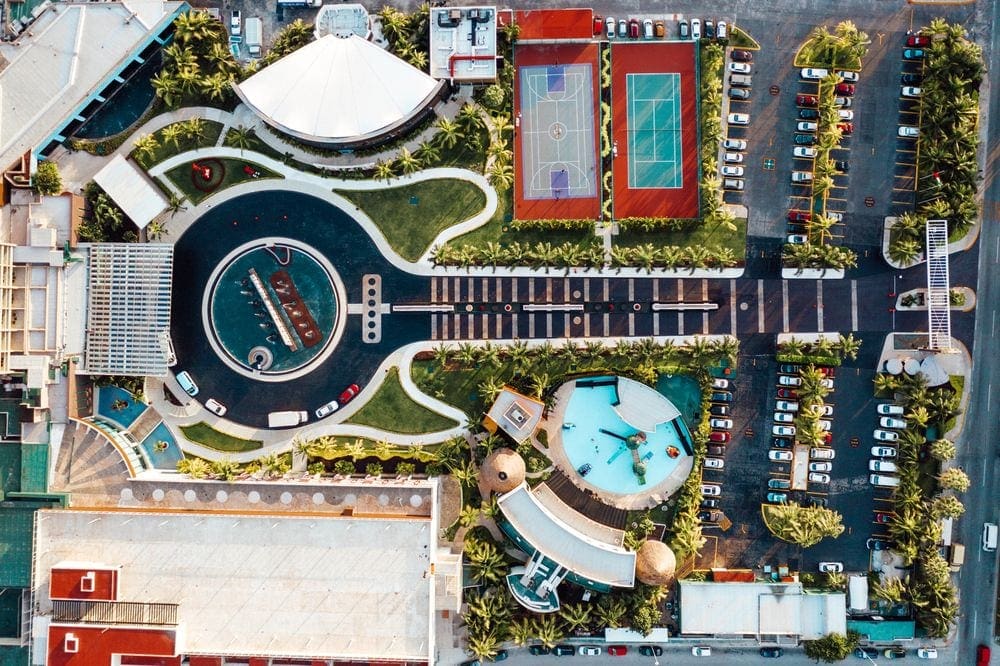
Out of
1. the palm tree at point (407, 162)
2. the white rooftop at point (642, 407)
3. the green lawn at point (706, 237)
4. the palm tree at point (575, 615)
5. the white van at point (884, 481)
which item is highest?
the palm tree at point (407, 162)

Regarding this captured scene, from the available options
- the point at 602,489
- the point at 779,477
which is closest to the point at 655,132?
the point at 602,489

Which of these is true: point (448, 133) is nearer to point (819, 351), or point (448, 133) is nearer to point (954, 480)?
point (819, 351)

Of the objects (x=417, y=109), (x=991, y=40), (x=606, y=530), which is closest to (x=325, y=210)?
(x=417, y=109)

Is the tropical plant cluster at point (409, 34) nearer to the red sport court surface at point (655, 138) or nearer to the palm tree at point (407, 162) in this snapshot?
the palm tree at point (407, 162)

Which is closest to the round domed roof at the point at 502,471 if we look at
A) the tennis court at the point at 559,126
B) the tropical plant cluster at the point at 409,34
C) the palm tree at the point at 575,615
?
the palm tree at the point at 575,615

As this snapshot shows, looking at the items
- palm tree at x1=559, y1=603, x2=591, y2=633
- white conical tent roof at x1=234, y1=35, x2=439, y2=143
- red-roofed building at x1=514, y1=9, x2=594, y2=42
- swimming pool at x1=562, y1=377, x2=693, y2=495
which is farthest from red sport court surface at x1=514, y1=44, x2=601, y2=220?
palm tree at x1=559, y1=603, x2=591, y2=633

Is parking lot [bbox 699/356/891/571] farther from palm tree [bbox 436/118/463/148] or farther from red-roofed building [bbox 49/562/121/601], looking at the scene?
red-roofed building [bbox 49/562/121/601]
